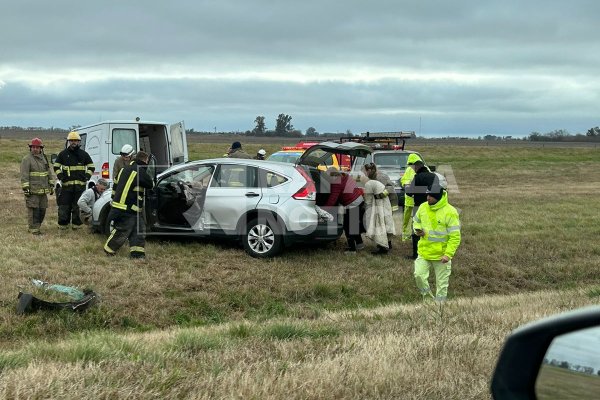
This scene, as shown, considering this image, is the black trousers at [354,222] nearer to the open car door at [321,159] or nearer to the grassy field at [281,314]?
the grassy field at [281,314]

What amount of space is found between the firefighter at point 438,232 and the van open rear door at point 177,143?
9.22 meters

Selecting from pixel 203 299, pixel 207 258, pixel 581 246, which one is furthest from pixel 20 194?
pixel 581 246

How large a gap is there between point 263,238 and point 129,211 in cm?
210

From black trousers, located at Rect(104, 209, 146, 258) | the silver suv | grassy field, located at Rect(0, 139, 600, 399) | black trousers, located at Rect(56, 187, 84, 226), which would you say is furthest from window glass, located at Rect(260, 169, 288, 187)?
black trousers, located at Rect(56, 187, 84, 226)

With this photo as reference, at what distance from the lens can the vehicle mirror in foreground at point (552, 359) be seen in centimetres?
161

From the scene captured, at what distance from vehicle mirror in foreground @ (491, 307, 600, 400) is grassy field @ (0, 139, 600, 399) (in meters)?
2.08

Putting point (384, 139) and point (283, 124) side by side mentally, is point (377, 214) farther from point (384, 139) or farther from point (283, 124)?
point (283, 124)

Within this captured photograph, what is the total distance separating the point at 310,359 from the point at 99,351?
149 centimetres

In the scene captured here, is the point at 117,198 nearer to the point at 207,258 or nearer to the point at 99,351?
the point at 207,258

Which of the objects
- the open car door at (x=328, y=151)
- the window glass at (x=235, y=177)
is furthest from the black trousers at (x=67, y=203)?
the open car door at (x=328, y=151)

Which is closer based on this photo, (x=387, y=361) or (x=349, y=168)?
(x=387, y=361)

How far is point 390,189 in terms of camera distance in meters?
11.6

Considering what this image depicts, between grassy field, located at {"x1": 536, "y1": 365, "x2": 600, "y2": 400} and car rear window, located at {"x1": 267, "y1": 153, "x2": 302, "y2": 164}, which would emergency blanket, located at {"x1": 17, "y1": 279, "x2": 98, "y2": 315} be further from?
car rear window, located at {"x1": 267, "y1": 153, "x2": 302, "y2": 164}

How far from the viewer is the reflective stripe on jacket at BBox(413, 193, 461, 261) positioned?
26.0 ft
